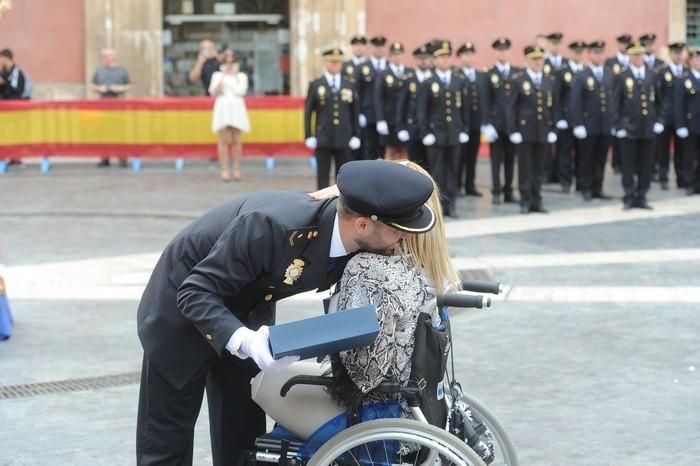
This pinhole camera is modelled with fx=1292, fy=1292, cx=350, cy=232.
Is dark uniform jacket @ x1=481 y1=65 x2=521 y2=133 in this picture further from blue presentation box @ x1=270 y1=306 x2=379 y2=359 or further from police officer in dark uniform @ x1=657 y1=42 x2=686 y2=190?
blue presentation box @ x1=270 y1=306 x2=379 y2=359

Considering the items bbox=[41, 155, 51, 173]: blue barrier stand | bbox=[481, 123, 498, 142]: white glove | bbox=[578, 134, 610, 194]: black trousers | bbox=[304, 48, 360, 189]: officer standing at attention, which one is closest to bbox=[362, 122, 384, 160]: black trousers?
bbox=[481, 123, 498, 142]: white glove

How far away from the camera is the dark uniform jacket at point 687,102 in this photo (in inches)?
647

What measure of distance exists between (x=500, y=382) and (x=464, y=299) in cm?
269

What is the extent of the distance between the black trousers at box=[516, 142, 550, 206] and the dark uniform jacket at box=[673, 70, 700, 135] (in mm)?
2540

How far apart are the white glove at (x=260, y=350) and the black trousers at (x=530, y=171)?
414 inches

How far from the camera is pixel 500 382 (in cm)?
682

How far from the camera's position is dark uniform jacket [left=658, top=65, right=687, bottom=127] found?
650 inches

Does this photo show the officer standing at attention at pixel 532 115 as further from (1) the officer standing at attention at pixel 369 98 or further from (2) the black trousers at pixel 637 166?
(1) the officer standing at attention at pixel 369 98

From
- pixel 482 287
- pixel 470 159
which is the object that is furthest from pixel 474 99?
pixel 482 287

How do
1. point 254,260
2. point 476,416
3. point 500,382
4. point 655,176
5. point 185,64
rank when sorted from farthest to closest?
1. point 185,64
2. point 655,176
3. point 500,382
4. point 476,416
5. point 254,260

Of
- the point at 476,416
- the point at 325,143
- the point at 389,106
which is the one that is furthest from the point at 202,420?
the point at 389,106

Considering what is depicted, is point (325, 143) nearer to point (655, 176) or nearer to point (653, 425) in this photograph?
point (655, 176)

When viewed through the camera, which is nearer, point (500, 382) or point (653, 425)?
point (653, 425)

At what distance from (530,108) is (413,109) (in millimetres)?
1334
